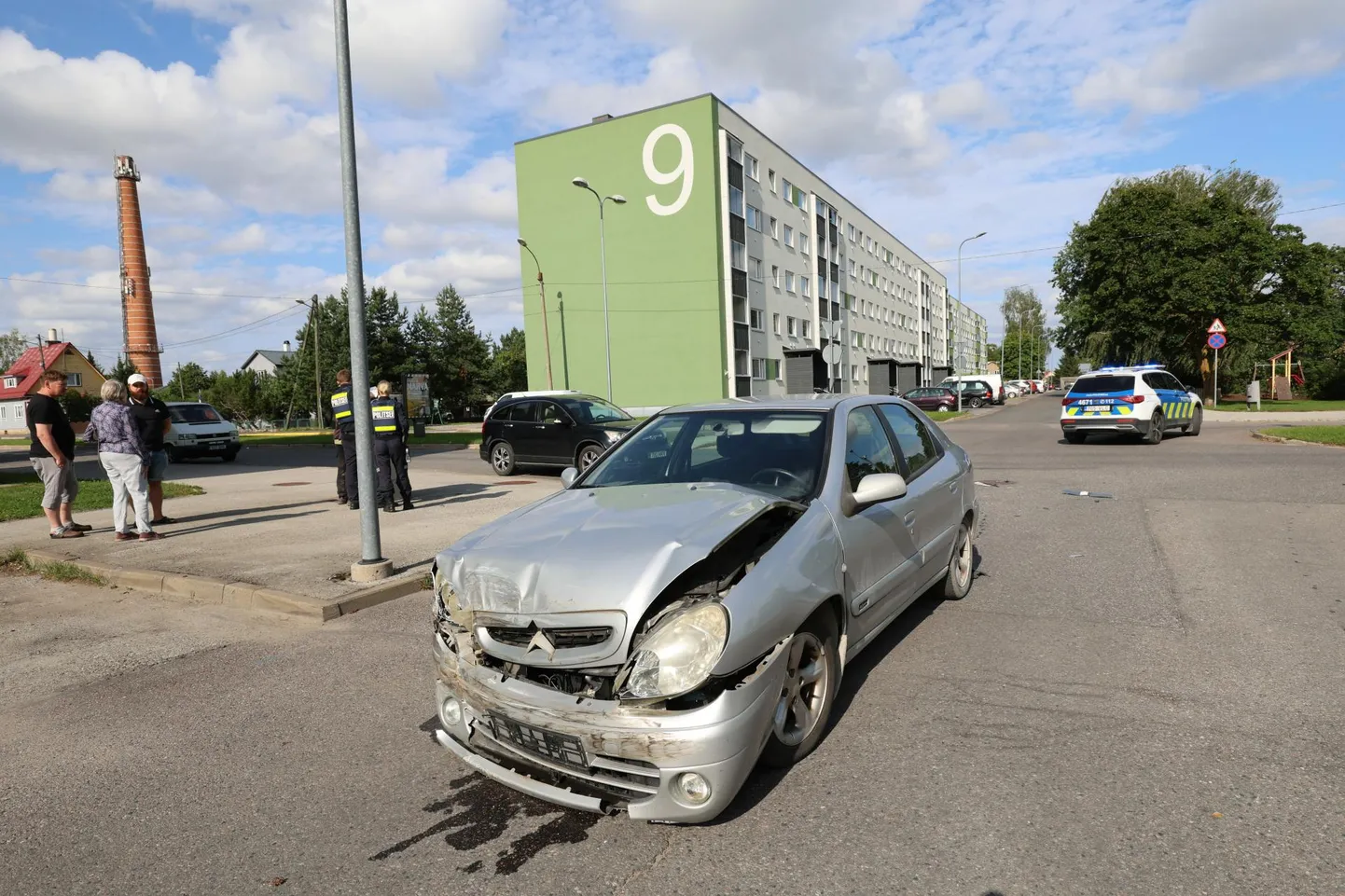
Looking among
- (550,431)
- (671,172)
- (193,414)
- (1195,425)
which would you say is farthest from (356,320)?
(671,172)

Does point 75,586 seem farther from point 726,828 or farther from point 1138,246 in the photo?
point 1138,246

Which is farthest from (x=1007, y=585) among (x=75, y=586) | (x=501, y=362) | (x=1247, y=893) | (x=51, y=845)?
(x=501, y=362)

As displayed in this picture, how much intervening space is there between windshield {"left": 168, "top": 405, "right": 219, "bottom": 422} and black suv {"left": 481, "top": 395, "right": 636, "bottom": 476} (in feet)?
36.2

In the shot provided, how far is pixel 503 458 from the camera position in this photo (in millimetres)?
16062

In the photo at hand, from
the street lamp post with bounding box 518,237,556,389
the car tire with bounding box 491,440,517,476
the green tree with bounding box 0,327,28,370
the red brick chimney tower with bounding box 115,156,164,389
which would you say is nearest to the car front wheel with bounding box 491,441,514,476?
the car tire with bounding box 491,440,517,476

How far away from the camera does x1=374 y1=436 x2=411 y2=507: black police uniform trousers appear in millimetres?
10672

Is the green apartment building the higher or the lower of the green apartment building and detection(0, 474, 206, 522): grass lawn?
the higher

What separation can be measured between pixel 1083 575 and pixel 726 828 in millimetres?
4669

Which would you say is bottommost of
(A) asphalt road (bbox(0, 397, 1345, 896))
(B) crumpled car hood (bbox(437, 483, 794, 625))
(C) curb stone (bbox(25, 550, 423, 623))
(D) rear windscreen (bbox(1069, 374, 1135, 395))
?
(A) asphalt road (bbox(0, 397, 1345, 896))

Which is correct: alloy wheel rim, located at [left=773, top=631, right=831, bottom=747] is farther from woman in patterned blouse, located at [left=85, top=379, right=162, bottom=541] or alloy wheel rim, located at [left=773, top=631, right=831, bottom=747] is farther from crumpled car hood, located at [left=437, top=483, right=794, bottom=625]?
woman in patterned blouse, located at [left=85, top=379, right=162, bottom=541]

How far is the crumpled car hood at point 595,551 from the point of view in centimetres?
282

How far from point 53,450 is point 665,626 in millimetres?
8886

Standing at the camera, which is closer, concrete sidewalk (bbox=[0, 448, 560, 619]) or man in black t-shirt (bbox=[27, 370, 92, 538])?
concrete sidewalk (bbox=[0, 448, 560, 619])

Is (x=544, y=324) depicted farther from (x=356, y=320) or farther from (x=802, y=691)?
(x=802, y=691)
